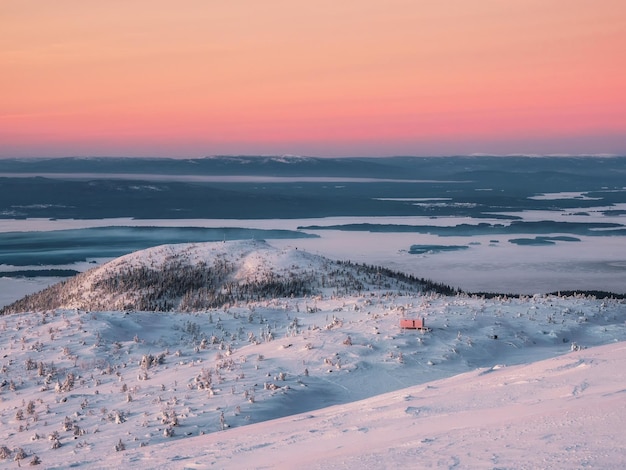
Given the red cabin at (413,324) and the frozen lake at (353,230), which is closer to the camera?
the red cabin at (413,324)

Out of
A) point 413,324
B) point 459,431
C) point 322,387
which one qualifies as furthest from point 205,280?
point 459,431

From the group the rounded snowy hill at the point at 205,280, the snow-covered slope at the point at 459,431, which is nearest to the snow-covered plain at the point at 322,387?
the snow-covered slope at the point at 459,431

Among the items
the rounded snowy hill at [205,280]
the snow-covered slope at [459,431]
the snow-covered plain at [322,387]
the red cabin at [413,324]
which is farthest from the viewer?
the rounded snowy hill at [205,280]

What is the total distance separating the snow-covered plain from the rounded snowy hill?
13.3 meters

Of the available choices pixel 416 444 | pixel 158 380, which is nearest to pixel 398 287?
pixel 158 380

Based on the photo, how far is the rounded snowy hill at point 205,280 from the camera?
3906 cm

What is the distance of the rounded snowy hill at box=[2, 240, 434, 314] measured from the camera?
128 ft

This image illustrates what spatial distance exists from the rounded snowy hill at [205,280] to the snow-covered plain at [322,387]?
43.6ft

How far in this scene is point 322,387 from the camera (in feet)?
46.5

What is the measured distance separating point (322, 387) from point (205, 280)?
29.4 metres

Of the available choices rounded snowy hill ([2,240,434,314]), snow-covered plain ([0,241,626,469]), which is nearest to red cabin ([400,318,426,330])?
snow-covered plain ([0,241,626,469])

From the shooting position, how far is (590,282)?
59625 millimetres

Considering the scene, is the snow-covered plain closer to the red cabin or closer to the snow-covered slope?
the snow-covered slope

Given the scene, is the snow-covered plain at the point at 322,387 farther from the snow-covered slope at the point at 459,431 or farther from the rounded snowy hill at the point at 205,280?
the rounded snowy hill at the point at 205,280
